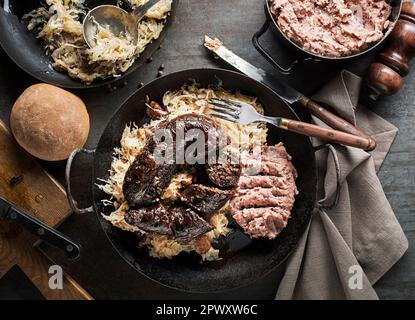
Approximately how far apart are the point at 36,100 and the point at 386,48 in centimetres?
261

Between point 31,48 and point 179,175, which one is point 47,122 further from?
point 179,175

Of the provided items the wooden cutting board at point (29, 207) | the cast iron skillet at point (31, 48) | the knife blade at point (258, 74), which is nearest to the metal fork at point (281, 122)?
the knife blade at point (258, 74)

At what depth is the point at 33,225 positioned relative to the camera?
11.1ft

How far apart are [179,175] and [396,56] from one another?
72.2 inches

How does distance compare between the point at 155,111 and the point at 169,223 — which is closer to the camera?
the point at 169,223

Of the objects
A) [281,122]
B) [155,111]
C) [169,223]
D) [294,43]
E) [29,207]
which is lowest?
[29,207]

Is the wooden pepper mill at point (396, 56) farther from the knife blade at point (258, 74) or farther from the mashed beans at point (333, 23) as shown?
the knife blade at point (258, 74)

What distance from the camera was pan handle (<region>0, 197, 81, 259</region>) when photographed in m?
3.39

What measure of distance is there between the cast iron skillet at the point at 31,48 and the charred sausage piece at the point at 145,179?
26.6 inches

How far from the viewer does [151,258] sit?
3.70 meters

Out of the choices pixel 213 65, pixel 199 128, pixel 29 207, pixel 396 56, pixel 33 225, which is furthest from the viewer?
pixel 213 65

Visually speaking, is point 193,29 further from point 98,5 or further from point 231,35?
point 98,5

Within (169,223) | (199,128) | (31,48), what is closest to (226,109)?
(199,128)
